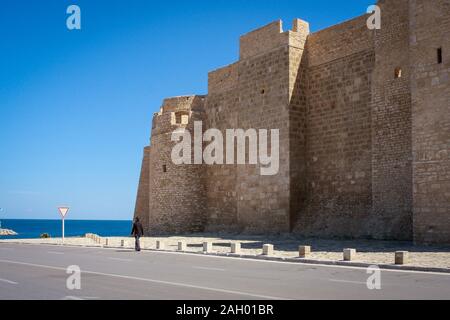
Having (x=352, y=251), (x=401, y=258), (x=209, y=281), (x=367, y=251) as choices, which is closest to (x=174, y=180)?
→ (x=367, y=251)

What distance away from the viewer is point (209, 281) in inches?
363

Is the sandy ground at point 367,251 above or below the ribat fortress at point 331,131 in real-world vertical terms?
below

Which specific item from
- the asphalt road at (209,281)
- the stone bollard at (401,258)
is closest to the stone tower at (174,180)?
the asphalt road at (209,281)

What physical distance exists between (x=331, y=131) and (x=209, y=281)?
45.8ft

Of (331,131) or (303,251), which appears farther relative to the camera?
(331,131)

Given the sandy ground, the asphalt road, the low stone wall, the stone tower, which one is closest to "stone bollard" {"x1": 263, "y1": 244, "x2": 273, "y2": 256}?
the low stone wall

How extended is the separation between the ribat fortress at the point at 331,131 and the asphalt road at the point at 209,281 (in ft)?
21.0

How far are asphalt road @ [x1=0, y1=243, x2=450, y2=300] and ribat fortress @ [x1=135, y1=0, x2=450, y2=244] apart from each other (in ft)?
21.0

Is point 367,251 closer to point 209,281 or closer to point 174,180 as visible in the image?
point 209,281

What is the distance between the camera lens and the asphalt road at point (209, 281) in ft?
25.1

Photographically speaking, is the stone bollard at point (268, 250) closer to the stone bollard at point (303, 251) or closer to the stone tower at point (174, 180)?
the stone bollard at point (303, 251)
